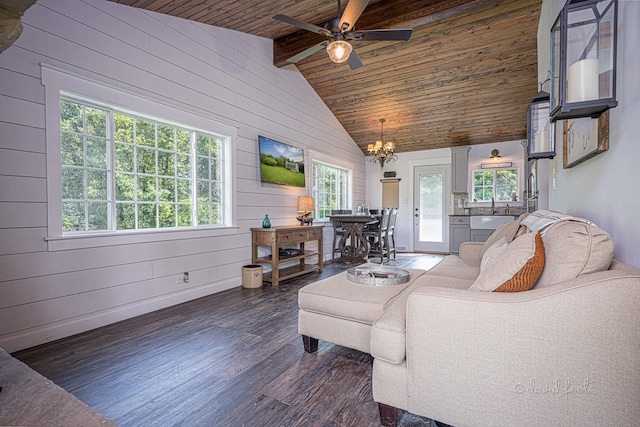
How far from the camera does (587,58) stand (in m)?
1.33

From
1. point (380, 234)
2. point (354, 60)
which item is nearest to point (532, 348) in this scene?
point (354, 60)

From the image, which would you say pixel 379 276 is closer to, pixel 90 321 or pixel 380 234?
pixel 90 321

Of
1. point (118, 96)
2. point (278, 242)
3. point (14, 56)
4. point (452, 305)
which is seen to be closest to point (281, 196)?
point (278, 242)

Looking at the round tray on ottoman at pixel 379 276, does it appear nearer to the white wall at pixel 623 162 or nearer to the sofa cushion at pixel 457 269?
the sofa cushion at pixel 457 269

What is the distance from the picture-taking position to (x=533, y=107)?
2.31m

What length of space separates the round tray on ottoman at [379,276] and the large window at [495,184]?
5.19 metres

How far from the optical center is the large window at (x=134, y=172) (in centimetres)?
251

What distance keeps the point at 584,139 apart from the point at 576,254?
3.17 feet

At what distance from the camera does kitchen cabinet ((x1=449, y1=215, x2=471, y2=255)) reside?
6.37 meters

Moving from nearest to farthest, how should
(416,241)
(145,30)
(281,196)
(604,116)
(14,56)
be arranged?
1. (604,116)
2. (14,56)
3. (145,30)
4. (281,196)
5. (416,241)

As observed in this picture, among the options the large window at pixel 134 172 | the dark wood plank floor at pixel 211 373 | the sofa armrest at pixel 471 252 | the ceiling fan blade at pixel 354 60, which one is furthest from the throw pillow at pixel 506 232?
the large window at pixel 134 172

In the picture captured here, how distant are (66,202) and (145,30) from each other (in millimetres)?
1817

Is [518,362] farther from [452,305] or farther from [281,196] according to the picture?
[281,196]

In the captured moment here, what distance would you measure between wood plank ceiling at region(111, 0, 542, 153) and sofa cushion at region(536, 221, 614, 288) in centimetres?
329
